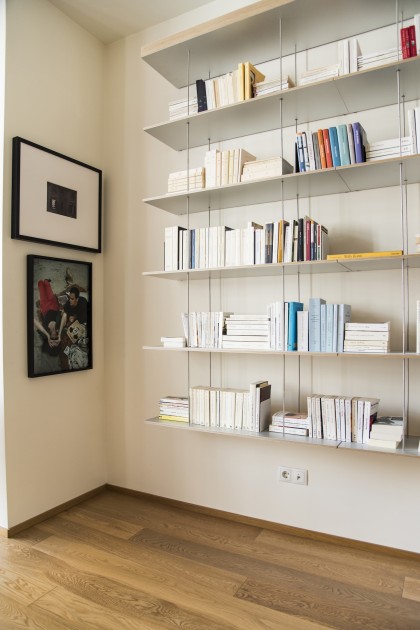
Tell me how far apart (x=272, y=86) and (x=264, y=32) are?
306 mm

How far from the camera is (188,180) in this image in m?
2.54

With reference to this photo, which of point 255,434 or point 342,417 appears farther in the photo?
point 255,434

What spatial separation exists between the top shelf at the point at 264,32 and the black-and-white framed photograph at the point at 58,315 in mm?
1341

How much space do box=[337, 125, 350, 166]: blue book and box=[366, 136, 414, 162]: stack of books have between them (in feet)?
0.32

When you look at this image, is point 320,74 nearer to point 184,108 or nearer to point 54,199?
point 184,108

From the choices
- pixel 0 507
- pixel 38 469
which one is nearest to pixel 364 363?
pixel 38 469

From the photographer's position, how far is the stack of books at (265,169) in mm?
2266

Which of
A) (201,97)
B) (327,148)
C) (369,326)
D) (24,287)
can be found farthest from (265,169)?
(24,287)

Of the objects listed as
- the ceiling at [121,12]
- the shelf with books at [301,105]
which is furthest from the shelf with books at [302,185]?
the ceiling at [121,12]

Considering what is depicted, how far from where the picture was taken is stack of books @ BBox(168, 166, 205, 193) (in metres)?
2.51

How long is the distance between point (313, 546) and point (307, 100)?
91.3 inches

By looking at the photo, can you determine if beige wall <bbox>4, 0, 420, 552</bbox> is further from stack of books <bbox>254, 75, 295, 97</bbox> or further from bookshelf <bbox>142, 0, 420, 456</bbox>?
stack of books <bbox>254, 75, 295, 97</bbox>

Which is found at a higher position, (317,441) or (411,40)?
(411,40)

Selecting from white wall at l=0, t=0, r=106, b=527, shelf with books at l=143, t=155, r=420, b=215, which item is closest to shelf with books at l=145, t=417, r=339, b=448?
white wall at l=0, t=0, r=106, b=527
